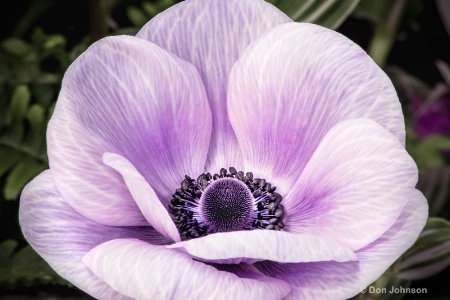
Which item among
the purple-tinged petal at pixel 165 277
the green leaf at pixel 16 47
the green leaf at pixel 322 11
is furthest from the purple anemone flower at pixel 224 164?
the green leaf at pixel 16 47

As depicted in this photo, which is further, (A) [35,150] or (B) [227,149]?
(A) [35,150]

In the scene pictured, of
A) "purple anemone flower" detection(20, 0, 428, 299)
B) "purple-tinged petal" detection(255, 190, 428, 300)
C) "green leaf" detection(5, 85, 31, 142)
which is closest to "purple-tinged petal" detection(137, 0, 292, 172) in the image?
"purple anemone flower" detection(20, 0, 428, 299)

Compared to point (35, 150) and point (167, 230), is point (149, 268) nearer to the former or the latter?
point (167, 230)

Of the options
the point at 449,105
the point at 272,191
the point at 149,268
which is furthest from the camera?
the point at 449,105

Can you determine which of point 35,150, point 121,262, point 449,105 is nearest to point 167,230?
point 121,262

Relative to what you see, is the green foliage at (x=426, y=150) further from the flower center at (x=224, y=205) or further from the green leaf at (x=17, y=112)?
the green leaf at (x=17, y=112)

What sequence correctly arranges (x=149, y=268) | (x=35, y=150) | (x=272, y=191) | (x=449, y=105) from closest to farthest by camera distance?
1. (x=149, y=268)
2. (x=272, y=191)
3. (x=35, y=150)
4. (x=449, y=105)
